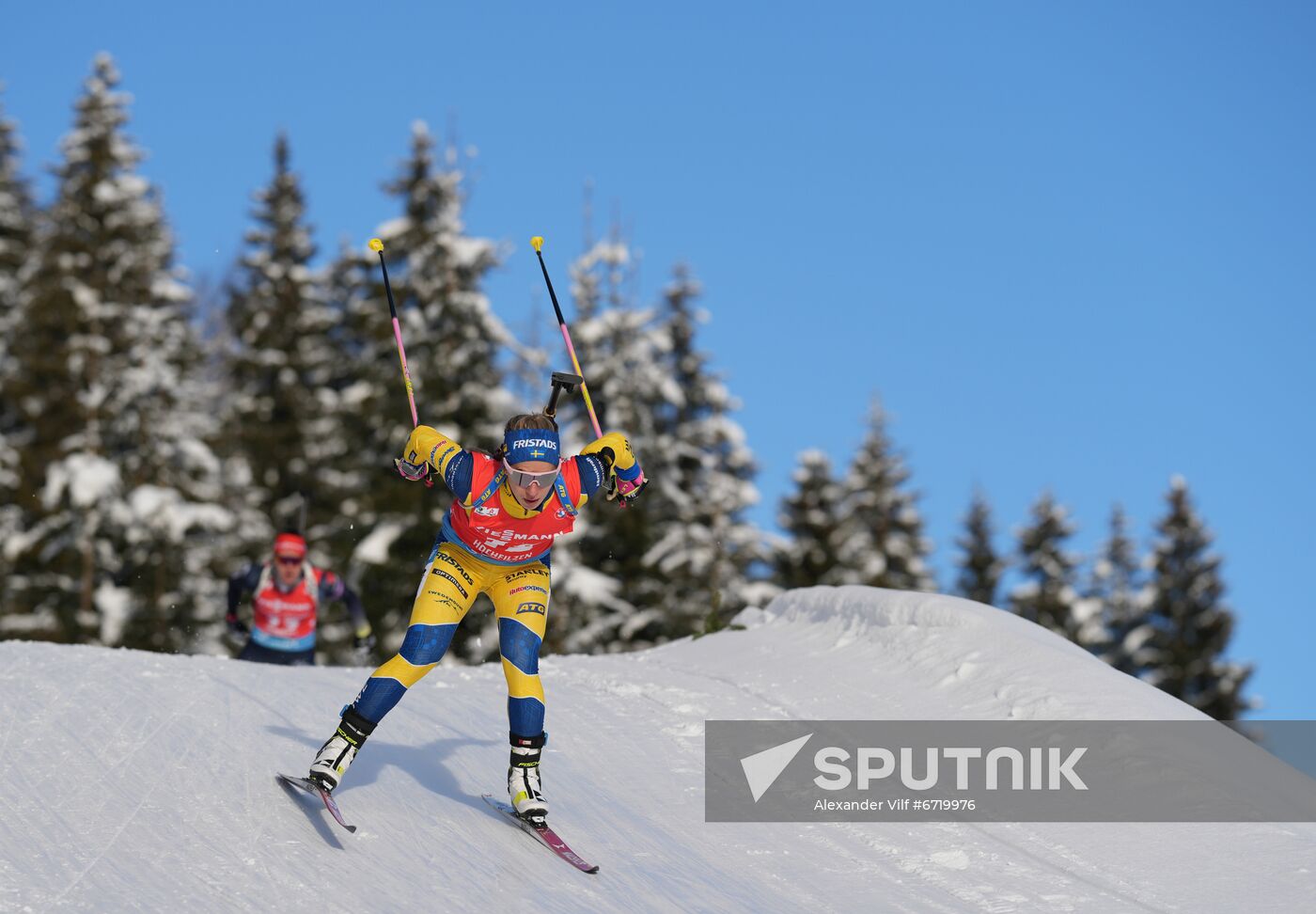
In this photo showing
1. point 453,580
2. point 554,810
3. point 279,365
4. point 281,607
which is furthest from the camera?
point 279,365

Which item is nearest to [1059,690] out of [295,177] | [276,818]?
[276,818]

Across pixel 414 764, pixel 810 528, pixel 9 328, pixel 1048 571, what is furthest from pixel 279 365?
pixel 414 764

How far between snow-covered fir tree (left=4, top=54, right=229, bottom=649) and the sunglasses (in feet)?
72.7

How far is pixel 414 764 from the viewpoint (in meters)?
7.64

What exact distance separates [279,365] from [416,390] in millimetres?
12755

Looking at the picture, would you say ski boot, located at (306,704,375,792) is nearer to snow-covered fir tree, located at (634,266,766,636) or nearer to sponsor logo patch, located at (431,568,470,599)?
sponsor logo patch, located at (431,568,470,599)

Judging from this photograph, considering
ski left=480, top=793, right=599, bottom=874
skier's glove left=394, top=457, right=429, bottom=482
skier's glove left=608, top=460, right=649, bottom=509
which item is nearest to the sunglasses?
skier's glove left=394, top=457, right=429, bottom=482

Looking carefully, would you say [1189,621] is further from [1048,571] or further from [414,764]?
[414,764]

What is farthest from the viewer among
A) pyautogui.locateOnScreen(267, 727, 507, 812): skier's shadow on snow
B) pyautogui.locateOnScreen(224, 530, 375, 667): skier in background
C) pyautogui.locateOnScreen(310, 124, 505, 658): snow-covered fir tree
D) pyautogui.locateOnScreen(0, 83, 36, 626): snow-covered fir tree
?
pyautogui.locateOnScreen(0, 83, 36, 626): snow-covered fir tree

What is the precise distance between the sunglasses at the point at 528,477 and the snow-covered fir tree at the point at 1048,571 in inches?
1488

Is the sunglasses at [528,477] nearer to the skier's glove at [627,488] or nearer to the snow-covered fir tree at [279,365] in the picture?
the skier's glove at [627,488]

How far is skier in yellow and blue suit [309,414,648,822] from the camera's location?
6.30 metres

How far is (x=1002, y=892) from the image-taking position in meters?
6.46

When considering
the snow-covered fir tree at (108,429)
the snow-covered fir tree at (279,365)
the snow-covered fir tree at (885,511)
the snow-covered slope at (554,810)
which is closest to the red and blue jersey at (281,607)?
the snow-covered slope at (554,810)
